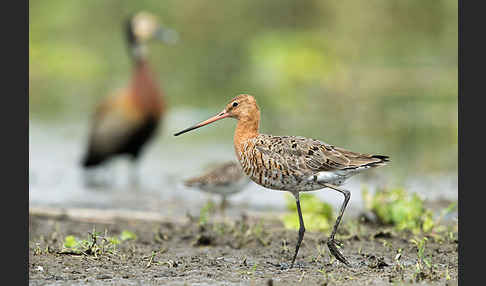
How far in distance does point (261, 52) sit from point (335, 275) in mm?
13507

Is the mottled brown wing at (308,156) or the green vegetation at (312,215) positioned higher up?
the mottled brown wing at (308,156)

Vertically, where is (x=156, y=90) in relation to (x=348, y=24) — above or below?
below

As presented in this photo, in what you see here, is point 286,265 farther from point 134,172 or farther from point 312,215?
point 134,172

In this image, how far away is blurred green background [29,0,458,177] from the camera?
48.5 feet

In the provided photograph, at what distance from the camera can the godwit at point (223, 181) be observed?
824cm

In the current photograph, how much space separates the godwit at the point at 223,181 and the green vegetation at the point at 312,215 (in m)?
0.72

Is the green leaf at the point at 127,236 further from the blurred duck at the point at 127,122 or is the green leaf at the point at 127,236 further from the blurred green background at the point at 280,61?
the blurred green background at the point at 280,61

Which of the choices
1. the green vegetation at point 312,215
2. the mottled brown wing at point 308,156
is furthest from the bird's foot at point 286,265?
the green vegetation at point 312,215

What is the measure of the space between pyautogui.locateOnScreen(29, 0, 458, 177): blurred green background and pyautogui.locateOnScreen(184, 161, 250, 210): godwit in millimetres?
4763

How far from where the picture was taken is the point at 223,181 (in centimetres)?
824

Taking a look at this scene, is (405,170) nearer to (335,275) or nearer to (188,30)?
(335,275)

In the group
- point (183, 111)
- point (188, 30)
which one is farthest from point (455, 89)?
point (188, 30)

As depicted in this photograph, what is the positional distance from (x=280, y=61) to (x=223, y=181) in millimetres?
10735

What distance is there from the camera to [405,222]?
732 cm
